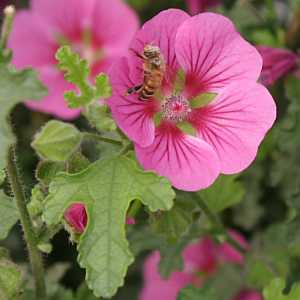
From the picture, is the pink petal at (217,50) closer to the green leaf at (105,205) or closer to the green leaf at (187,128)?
the green leaf at (187,128)

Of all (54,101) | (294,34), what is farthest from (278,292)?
(54,101)

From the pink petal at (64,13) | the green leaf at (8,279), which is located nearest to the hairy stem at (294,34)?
the pink petal at (64,13)

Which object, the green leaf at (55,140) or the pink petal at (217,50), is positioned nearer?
the green leaf at (55,140)

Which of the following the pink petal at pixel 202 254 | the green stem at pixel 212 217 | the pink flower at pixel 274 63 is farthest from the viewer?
the pink petal at pixel 202 254

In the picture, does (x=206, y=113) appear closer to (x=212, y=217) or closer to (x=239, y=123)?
(x=239, y=123)

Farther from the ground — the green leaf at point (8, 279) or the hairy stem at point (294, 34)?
the green leaf at point (8, 279)

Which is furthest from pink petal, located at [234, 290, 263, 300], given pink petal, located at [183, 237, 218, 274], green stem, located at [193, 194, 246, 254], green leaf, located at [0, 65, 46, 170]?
green leaf, located at [0, 65, 46, 170]

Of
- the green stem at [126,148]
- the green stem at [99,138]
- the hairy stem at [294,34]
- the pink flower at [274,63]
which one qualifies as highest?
the green stem at [99,138]

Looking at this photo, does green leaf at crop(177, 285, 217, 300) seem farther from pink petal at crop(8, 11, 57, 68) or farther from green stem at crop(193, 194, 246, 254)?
pink petal at crop(8, 11, 57, 68)
